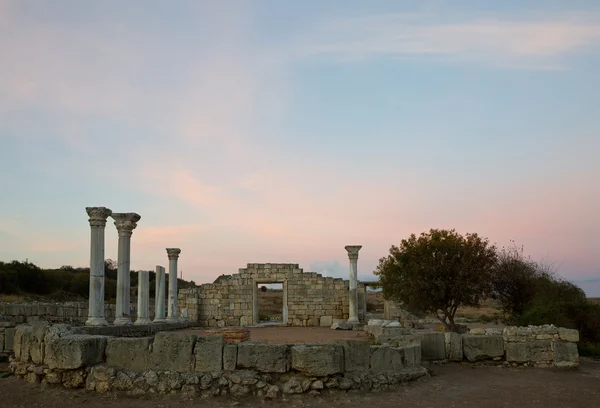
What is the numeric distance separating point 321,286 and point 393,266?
9.86m

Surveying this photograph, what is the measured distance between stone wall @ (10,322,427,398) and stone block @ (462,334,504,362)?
3.60m

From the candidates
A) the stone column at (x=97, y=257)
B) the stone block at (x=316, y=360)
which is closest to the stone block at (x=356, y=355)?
the stone block at (x=316, y=360)

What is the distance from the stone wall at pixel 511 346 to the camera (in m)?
12.3

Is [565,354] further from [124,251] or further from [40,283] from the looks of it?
[40,283]

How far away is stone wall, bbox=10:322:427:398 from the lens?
357 inches

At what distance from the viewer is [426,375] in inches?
428

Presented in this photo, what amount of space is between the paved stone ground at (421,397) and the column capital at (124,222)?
30.2ft

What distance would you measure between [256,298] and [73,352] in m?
19.0

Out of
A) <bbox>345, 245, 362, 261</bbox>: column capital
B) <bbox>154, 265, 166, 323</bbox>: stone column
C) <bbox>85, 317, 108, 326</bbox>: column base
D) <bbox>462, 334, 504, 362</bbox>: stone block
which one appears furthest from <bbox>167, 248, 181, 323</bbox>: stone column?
<bbox>462, 334, 504, 362</bbox>: stone block

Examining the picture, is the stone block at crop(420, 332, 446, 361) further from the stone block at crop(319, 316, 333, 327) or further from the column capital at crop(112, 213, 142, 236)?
the stone block at crop(319, 316, 333, 327)

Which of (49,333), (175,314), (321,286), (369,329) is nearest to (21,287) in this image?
(175,314)

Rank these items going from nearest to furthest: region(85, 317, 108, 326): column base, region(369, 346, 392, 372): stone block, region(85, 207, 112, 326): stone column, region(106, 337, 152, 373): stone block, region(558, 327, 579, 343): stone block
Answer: region(106, 337, 152, 373): stone block → region(369, 346, 392, 372): stone block → region(558, 327, 579, 343): stone block → region(85, 317, 108, 326): column base → region(85, 207, 112, 326): stone column

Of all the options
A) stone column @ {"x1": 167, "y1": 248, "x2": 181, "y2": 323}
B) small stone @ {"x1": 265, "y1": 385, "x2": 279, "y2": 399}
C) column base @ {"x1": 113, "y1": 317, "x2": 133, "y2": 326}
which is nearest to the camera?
small stone @ {"x1": 265, "y1": 385, "x2": 279, "y2": 399}

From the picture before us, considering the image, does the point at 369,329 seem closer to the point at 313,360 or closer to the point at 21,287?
the point at 313,360
